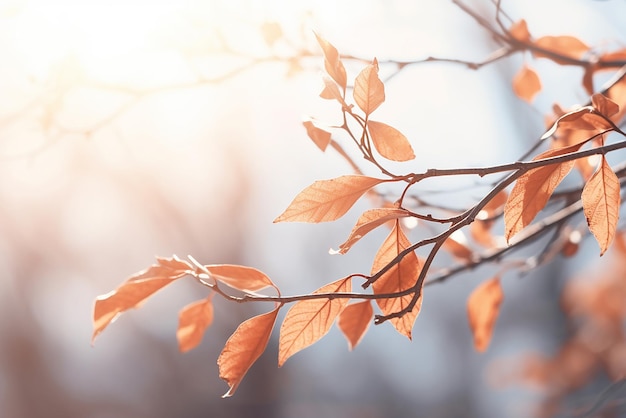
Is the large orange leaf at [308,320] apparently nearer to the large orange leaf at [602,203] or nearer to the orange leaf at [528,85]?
the large orange leaf at [602,203]

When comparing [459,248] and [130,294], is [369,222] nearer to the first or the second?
[130,294]

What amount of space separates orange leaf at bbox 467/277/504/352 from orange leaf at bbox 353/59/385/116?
329 millimetres

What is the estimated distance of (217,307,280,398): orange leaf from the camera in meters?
0.30

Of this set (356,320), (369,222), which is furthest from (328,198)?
(356,320)

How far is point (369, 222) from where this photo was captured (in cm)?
28

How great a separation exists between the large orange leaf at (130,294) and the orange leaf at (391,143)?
131 mm

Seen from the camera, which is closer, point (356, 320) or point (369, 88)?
point (369, 88)

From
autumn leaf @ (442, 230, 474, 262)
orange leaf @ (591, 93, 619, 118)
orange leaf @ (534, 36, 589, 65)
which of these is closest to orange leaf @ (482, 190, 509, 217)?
autumn leaf @ (442, 230, 474, 262)

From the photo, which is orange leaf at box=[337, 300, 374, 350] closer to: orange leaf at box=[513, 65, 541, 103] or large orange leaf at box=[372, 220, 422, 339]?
large orange leaf at box=[372, 220, 422, 339]

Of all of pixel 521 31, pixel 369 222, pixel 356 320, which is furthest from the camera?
pixel 521 31

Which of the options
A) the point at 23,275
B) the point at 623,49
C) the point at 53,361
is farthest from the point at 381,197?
the point at 53,361

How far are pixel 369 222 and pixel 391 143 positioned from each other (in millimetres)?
53

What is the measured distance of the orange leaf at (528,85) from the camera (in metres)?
0.61

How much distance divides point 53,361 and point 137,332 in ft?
1.41
